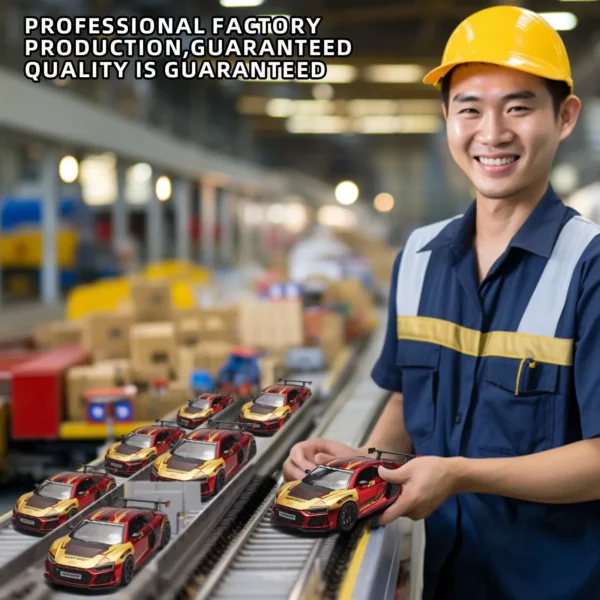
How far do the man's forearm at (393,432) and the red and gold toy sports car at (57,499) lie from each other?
0.83 metres

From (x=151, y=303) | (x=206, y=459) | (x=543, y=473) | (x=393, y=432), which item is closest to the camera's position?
(x=206, y=459)

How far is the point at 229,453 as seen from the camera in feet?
4.55

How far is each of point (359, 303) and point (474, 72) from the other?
431 centimetres

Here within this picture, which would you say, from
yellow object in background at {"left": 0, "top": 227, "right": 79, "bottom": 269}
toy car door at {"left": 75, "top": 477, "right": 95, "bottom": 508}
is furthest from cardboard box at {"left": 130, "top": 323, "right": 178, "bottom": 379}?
yellow object in background at {"left": 0, "top": 227, "right": 79, "bottom": 269}

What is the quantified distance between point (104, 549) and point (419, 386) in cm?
95

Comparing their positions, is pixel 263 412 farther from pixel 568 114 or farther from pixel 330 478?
pixel 568 114

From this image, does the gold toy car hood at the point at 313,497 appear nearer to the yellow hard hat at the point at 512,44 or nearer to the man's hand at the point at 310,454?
the man's hand at the point at 310,454

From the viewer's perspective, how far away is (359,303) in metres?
5.90

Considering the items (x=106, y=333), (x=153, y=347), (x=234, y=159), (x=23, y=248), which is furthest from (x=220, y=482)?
(x=23, y=248)

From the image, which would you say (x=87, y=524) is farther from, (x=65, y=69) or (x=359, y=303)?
(x=359, y=303)

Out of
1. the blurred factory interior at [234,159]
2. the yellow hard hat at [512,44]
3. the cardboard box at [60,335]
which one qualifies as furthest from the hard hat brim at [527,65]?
the cardboard box at [60,335]

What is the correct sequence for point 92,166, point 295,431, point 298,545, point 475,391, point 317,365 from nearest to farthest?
point 298,545, point 475,391, point 295,431, point 317,365, point 92,166

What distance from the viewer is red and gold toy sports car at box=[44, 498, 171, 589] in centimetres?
109

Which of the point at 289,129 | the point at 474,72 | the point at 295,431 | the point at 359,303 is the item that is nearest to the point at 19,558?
the point at 295,431
